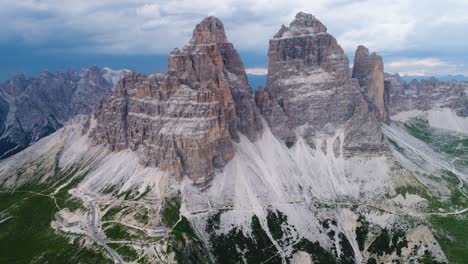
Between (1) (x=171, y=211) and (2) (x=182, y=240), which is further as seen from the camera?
(1) (x=171, y=211)

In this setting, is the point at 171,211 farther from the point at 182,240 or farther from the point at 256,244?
the point at 256,244

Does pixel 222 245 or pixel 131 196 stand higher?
pixel 131 196

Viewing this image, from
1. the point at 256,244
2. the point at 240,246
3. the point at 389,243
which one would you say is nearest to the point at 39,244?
the point at 240,246

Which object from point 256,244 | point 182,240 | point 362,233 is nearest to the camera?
point 182,240

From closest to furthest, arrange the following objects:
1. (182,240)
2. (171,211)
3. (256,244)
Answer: (182,240) → (256,244) → (171,211)

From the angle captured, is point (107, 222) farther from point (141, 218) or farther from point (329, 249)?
point (329, 249)

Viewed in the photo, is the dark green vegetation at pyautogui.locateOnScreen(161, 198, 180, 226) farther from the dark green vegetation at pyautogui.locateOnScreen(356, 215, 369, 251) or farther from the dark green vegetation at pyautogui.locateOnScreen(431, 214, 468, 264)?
the dark green vegetation at pyautogui.locateOnScreen(431, 214, 468, 264)

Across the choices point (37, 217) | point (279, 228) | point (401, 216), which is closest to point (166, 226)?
point (279, 228)

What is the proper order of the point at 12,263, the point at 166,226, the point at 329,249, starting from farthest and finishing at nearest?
the point at 329,249
the point at 166,226
the point at 12,263

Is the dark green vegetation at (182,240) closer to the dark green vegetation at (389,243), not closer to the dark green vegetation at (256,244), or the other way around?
the dark green vegetation at (256,244)
